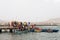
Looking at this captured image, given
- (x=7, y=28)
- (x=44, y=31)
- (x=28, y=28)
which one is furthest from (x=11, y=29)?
(x=44, y=31)

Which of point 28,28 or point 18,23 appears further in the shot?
point 18,23

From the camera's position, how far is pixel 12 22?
3662cm

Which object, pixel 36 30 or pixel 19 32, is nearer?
pixel 19 32

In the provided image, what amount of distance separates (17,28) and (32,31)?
2.38m

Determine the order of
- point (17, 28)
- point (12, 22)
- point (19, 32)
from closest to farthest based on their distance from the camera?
1. point (19, 32)
2. point (17, 28)
3. point (12, 22)

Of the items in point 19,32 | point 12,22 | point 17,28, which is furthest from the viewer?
point 12,22

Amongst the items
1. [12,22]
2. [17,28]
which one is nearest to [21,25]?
[17,28]

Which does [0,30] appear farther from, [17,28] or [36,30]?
[36,30]

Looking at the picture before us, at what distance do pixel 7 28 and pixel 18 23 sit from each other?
6.87ft

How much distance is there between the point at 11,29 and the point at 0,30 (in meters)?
1.86

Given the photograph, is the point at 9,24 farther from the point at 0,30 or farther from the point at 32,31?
the point at 32,31

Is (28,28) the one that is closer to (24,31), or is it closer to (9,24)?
(24,31)

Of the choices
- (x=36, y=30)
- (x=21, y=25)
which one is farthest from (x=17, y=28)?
(x=36, y=30)

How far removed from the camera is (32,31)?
33.4 meters
